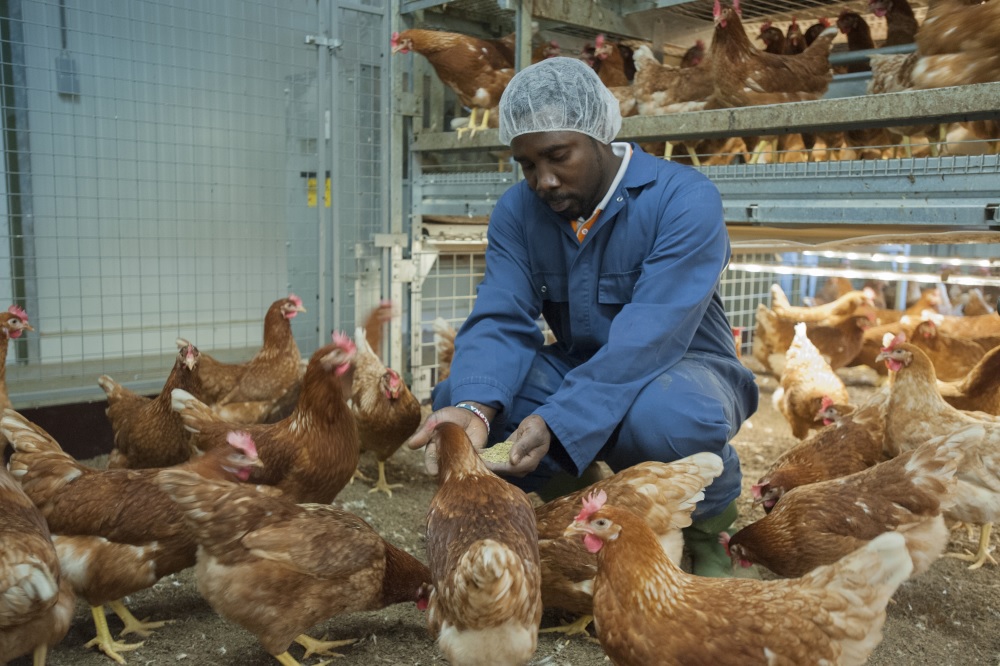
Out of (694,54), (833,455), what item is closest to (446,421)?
(833,455)

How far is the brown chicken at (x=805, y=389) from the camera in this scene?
3742 mm

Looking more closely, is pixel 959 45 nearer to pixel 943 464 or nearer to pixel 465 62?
pixel 943 464

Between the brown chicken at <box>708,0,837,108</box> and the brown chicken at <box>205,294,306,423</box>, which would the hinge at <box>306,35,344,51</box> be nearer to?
the brown chicken at <box>205,294,306,423</box>

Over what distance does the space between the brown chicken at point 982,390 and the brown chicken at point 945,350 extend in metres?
0.83

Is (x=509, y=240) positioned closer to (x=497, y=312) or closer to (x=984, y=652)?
(x=497, y=312)

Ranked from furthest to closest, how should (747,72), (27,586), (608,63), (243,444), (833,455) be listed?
(608,63) < (747,72) < (833,455) < (243,444) < (27,586)

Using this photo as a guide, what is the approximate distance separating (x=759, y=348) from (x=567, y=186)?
3.43 meters

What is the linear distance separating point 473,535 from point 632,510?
0.48 m

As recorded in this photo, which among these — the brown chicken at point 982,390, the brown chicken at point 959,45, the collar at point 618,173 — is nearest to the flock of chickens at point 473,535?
the brown chicken at point 982,390

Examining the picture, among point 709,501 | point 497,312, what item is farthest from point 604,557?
point 497,312

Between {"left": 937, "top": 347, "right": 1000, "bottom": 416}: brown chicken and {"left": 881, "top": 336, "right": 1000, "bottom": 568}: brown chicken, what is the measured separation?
17.3 inches

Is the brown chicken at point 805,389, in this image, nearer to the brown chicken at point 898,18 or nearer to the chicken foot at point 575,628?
the brown chicken at point 898,18

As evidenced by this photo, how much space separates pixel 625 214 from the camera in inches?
89.4

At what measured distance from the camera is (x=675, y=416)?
2.07m
